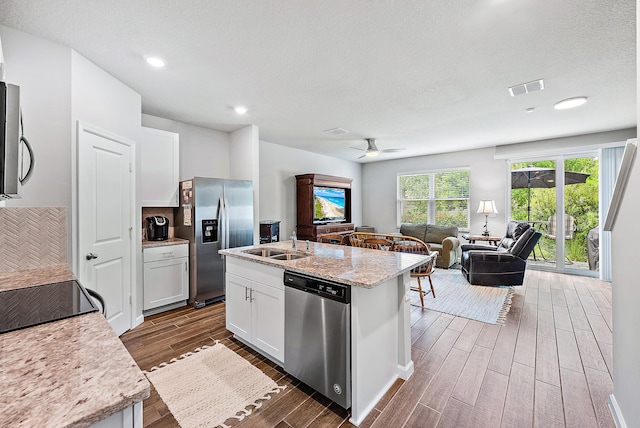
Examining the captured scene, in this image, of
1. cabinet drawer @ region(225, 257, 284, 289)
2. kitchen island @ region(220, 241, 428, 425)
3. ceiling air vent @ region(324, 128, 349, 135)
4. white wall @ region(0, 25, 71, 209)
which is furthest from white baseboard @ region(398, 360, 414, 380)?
ceiling air vent @ region(324, 128, 349, 135)

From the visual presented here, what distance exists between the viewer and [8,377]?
0.61 metres

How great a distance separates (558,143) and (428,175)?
248 cm

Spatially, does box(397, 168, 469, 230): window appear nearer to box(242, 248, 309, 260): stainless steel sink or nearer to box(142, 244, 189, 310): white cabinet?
box(242, 248, 309, 260): stainless steel sink

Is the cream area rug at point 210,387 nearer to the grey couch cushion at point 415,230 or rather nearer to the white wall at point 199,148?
the white wall at point 199,148

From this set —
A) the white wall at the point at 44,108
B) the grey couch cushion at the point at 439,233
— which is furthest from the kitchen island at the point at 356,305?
the grey couch cushion at the point at 439,233

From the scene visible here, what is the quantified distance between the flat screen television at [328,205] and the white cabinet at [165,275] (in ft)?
9.18

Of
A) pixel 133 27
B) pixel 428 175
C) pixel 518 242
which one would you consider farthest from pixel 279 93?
pixel 428 175

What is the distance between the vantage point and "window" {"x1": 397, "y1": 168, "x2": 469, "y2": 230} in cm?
640

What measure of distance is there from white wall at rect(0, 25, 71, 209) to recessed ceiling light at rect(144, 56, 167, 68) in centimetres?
57

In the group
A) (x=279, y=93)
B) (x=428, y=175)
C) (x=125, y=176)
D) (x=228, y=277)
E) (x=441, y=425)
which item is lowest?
(x=441, y=425)

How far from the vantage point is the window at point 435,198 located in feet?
21.0

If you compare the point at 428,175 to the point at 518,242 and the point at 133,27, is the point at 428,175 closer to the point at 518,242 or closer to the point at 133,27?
the point at 518,242

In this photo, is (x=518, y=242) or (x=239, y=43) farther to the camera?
(x=518, y=242)

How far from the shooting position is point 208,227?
3707 millimetres
